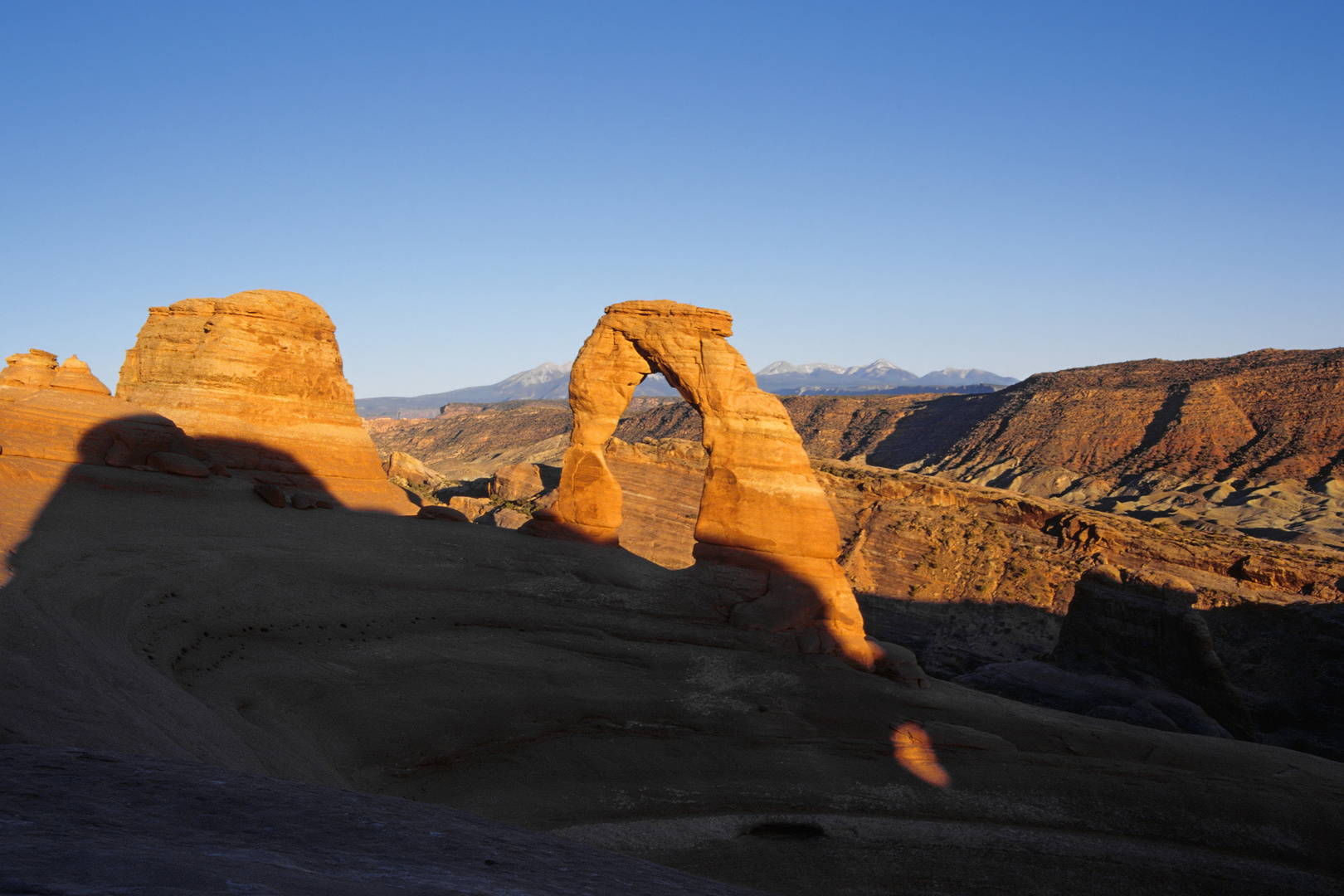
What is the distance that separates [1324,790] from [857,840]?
24.1 feet

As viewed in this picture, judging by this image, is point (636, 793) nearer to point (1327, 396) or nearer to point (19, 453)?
point (19, 453)

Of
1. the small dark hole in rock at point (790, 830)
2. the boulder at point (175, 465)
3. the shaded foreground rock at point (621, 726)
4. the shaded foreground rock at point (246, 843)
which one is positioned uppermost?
the boulder at point (175, 465)

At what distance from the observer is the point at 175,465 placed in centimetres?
1836

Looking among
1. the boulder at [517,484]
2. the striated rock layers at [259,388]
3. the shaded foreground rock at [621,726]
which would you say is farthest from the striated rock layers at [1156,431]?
the striated rock layers at [259,388]

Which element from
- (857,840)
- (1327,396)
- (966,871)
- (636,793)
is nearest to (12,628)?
(636,793)

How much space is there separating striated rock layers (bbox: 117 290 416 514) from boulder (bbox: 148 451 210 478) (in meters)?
3.92

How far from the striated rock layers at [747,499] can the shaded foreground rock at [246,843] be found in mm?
10602

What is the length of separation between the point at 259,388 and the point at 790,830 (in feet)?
66.2

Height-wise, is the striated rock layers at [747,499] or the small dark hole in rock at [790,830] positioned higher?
the striated rock layers at [747,499]

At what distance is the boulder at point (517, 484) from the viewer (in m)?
39.7

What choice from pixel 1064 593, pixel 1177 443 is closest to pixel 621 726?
pixel 1064 593

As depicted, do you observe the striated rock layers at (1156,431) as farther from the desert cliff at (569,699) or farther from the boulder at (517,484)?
the boulder at (517,484)

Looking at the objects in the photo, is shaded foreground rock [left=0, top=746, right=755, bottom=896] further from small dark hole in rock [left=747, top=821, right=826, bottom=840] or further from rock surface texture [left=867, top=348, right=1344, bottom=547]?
rock surface texture [left=867, top=348, right=1344, bottom=547]

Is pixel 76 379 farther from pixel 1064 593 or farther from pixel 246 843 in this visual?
pixel 1064 593
